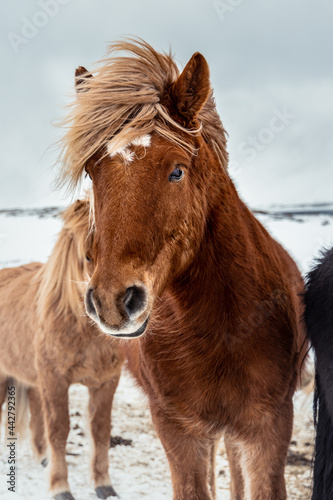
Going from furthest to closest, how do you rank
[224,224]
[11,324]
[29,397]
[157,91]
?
[29,397]
[11,324]
[224,224]
[157,91]

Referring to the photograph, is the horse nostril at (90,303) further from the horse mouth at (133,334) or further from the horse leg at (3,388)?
the horse leg at (3,388)

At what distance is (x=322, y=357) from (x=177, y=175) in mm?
863

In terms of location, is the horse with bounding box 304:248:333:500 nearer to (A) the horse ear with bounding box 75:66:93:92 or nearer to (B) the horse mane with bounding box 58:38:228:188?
(B) the horse mane with bounding box 58:38:228:188

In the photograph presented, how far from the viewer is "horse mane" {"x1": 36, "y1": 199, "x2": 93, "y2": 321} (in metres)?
4.02

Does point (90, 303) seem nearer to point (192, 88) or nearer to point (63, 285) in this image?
point (192, 88)

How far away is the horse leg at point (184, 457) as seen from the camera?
2387 mm

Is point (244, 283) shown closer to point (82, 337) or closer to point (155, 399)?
point (155, 399)

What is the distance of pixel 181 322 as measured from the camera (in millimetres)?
2330

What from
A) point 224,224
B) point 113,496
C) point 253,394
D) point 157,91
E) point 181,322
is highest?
point 157,91

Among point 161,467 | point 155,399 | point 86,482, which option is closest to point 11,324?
point 86,482

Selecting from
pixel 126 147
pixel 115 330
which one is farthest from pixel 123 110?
pixel 115 330

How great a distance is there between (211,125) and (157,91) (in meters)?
0.32

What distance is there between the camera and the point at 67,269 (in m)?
4.21

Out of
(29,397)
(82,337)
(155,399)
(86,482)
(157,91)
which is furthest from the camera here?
(29,397)
